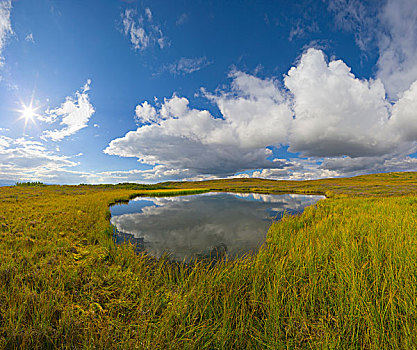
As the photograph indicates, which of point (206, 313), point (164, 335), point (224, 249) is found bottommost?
point (224, 249)

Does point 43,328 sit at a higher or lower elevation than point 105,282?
higher

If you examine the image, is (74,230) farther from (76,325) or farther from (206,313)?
(206,313)

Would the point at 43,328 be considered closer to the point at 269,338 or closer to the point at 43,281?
the point at 43,281

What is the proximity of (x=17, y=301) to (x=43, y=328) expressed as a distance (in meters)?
1.52

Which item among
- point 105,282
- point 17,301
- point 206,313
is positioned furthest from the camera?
point 105,282

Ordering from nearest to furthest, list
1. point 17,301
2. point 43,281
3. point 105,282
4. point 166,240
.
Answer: point 17,301, point 43,281, point 105,282, point 166,240

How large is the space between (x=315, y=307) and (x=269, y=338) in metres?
1.54

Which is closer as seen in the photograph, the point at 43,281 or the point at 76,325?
the point at 76,325

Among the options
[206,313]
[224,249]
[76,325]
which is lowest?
[224,249]

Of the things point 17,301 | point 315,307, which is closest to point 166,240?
point 17,301

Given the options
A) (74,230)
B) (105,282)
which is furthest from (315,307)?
(74,230)

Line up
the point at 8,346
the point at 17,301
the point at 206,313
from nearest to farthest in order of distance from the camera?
the point at 8,346 → the point at 17,301 → the point at 206,313

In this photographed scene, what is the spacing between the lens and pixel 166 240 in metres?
11.6

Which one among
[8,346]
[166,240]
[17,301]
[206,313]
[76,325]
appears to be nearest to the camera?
[8,346]
